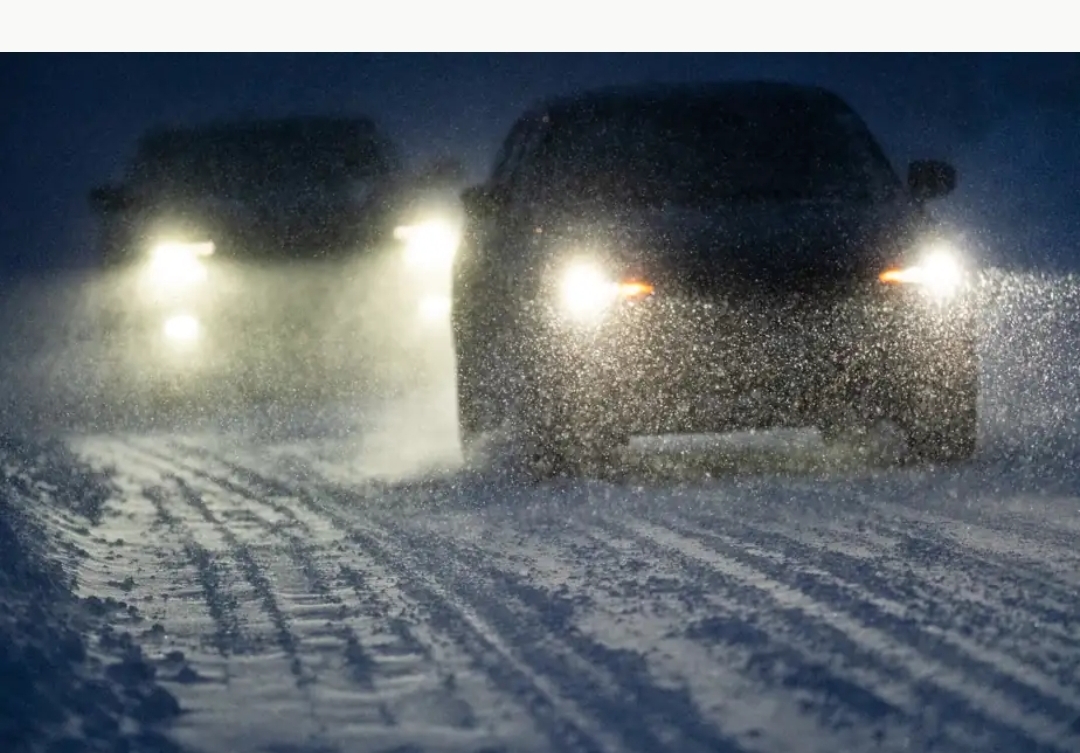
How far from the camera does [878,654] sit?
316 centimetres

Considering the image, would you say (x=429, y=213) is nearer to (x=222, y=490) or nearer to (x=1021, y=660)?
(x=222, y=490)

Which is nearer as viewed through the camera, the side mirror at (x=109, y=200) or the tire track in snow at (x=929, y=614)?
the tire track in snow at (x=929, y=614)

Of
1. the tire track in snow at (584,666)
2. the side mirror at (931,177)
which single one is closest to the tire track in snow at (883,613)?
the tire track in snow at (584,666)

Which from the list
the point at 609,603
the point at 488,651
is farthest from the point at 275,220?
the point at 488,651

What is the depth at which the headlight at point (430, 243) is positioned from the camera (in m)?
7.66

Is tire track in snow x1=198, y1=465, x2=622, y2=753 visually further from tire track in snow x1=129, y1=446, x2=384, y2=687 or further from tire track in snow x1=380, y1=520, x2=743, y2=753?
tire track in snow x1=129, y1=446, x2=384, y2=687

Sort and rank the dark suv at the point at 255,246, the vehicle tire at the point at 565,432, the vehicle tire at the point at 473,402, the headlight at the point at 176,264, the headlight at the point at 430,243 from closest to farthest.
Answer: the vehicle tire at the point at 565,432 → the vehicle tire at the point at 473,402 → the headlight at the point at 430,243 → the dark suv at the point at 255,246 → the headlight at the point at 176,264

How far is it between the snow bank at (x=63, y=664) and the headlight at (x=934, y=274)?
3.15 m

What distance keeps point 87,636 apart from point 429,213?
498cm

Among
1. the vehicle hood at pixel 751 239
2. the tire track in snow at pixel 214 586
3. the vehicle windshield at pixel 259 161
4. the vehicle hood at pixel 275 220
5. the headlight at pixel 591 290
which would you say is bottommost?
the tire track in snow at pixel 214 586

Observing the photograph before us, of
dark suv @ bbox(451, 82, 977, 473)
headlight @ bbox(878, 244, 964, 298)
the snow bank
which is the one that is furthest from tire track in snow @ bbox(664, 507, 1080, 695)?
headlight @ bbox(878, 244, 964, 298)

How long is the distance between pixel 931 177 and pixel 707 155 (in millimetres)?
997

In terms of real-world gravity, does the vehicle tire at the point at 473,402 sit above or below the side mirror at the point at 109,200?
below

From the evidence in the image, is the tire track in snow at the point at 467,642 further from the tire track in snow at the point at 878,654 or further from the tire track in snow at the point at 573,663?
the tire track in snow at the point at 878,654
